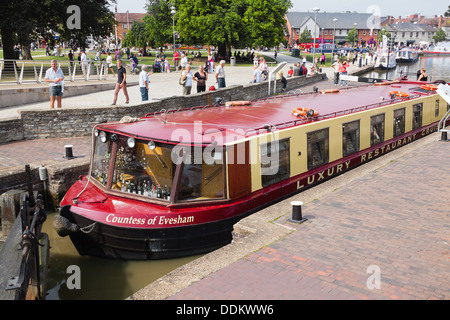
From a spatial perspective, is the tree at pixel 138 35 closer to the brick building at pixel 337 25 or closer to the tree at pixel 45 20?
the tree at pixel 45 20

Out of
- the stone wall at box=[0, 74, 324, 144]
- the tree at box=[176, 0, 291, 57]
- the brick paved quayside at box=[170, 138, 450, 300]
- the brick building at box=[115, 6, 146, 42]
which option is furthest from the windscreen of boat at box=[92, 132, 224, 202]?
the brick building at box=[115, 6, 146, 42]

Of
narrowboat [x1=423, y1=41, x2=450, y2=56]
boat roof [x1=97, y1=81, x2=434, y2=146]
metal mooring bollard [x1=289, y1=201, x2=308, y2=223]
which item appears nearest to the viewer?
metal mooring bollard [x1=289, y1=201, x2=308, y2=223]

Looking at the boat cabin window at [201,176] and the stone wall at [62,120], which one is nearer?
the boat cabin window at [201,176]

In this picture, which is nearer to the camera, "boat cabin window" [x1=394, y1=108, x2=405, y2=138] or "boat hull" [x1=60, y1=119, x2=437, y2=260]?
"boat hull" [x1=60, y1=119, x2=437, y2=260]

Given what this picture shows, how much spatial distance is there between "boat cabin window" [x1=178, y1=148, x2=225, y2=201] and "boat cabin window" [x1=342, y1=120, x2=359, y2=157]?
175 inches

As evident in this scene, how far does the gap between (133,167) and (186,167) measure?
113 cm

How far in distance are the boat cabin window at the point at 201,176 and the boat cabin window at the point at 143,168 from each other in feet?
0.89

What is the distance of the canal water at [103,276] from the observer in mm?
7863

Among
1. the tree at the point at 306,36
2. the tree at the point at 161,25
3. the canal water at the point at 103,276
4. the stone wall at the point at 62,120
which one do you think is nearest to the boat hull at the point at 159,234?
the canal water at the point at 103,276

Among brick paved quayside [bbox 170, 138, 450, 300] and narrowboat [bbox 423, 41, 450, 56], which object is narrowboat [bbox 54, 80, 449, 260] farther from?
narrowboat [bbox 423, 41, 450, 56]

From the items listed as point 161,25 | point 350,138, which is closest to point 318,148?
point 350,138

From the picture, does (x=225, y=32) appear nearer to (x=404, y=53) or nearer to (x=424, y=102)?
(x=424, y=102)

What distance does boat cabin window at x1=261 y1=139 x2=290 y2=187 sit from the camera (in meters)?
9.14
